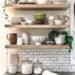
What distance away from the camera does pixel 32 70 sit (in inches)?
115

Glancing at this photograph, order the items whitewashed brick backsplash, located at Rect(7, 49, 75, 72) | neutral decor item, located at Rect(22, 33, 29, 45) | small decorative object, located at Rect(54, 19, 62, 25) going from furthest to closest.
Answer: whitewashed brick backsplash, located at Rect(7, 49, 75, 72) < neutral decor item, located at Rect(22, 33, 29, 45) < small decorative object, located at Rect(54, 19, 62, 25)

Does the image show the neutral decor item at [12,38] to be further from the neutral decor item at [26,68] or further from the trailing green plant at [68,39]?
the trailing green plant at [68,39]

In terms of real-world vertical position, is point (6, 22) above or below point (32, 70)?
above

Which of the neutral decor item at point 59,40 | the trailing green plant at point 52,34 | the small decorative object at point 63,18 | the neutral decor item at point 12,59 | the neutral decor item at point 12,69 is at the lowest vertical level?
the neutral decor item at point 12,69

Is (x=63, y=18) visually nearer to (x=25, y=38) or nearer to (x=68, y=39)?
(x=68, y=39)

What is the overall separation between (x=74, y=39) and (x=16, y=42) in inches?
33.5

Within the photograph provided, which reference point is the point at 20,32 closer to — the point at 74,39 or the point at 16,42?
the point at 16,42

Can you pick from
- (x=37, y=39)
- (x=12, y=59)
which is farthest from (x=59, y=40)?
(x=12, y=59)

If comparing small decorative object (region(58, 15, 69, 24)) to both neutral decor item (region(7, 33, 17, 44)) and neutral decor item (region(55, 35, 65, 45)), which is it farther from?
neutral decor item (region(7, 33, 17, 44))

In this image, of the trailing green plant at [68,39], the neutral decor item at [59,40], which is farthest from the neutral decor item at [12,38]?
the trailing green plant at [68,39]

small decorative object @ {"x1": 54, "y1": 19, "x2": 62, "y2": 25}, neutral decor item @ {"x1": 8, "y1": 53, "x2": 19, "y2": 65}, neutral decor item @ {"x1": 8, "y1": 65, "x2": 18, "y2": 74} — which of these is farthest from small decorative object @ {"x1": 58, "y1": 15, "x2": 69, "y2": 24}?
neutral decor item @ {"x1": 8, "y1": 65, "x2": 18, "y2": 74}

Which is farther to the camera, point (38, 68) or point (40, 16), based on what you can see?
point (38, 68)

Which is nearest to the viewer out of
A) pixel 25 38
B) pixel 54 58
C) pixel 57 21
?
pixel 57 21

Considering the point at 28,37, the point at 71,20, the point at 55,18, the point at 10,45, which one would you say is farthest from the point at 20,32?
the point at 71,20
